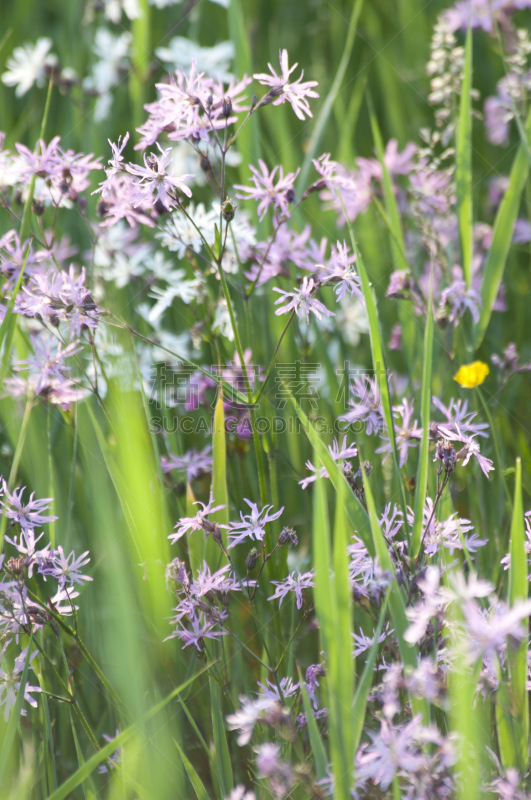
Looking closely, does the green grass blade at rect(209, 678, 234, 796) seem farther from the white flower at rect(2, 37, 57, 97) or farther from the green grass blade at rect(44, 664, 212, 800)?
the white flower at rect(2, 37, 57, 97)

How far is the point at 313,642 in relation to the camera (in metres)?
1.87

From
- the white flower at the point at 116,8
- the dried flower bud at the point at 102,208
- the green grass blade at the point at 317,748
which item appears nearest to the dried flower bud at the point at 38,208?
the dried flower bud at the point at 102,208

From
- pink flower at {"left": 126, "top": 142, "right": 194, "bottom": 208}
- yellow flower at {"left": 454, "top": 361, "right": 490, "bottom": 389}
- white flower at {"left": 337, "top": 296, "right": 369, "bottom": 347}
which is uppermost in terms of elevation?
pink flower at {"left": 126, "top": 142, "right": 194, "bottom": 208}

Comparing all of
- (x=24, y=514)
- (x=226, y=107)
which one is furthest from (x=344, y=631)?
(x=226, y=107)

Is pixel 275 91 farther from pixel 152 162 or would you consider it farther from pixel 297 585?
pixel 297 585

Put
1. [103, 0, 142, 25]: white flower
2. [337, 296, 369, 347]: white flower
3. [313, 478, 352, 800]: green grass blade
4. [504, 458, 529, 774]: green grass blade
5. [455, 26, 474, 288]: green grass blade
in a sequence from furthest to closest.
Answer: [103, 0, 142, 25]: white flower → [337, 296, 369, 347]: white flower → [455, 26, 474, 288]: green grass blade → [504, 458, 529, 774]: green grass blade → [313, 478, 352, 800]: green grass blade

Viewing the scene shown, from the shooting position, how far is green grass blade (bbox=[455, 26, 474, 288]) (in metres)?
1.99

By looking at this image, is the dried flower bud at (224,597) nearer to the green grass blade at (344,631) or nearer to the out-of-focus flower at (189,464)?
the green grass blade at (344,631)

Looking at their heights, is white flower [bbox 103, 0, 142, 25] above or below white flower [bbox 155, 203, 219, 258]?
above

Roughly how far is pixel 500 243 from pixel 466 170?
26 cm

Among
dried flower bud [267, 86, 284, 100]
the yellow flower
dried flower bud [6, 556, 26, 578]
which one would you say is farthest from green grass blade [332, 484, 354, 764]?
dried flower bud [267, 86, 284, 100]

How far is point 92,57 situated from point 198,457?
80.5 inches

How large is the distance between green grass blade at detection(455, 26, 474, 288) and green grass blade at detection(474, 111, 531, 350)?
0.06 meters

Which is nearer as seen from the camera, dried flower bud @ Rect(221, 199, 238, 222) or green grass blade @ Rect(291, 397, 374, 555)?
green grass blade @ Rect(291, 397, 374, 555)
